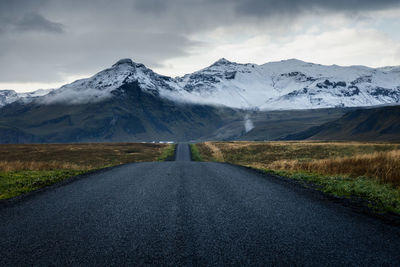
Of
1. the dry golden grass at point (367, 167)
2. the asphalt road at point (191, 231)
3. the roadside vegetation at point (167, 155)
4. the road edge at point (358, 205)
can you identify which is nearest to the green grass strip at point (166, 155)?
the roadside vegetation at point (167, 155)

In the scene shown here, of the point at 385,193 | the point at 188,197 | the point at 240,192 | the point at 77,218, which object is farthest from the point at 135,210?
the point at 385,193

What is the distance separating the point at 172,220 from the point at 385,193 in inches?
302

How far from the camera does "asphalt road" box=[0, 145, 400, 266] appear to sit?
17.0 ft

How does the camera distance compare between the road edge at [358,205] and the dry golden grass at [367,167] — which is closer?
the road edge at [358,205]

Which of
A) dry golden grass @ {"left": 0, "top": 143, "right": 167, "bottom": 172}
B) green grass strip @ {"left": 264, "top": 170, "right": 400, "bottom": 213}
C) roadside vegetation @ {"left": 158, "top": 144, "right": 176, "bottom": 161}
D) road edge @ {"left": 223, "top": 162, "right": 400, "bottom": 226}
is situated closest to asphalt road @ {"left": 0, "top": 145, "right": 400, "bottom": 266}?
road edge @ {"left": 223, "top": 162, "right": 400, "bottom": 226}

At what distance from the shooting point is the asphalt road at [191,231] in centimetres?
519

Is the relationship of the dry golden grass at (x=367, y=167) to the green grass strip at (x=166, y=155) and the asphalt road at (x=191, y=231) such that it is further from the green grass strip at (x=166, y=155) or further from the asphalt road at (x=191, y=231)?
the green grass strip at (x=166, y=155)

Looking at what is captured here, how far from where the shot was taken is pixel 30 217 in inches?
304

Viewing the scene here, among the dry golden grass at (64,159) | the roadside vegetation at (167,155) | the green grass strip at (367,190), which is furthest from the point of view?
the roadside vegetation at (167,155)

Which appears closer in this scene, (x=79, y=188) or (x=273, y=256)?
(x=273, y=256)

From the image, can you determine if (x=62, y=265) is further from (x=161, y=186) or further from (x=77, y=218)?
(x=161, y=186)

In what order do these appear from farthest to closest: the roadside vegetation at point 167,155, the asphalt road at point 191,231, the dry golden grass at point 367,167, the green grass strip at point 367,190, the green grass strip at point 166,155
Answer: the green grass strip at point 166,155
the roadside vegetation at point 167,155
the dry golden grass at point 367,167
the green grass strip at point 367,190
the asphalt road at point 191,231

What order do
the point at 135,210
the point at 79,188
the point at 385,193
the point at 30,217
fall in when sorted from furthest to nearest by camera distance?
the point at 79,188, the point at 385,193, the point at 135,210, the point at 30,217

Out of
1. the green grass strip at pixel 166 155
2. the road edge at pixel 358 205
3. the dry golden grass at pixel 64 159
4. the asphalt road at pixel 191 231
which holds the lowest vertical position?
the green grass strip at pixel 166 155
